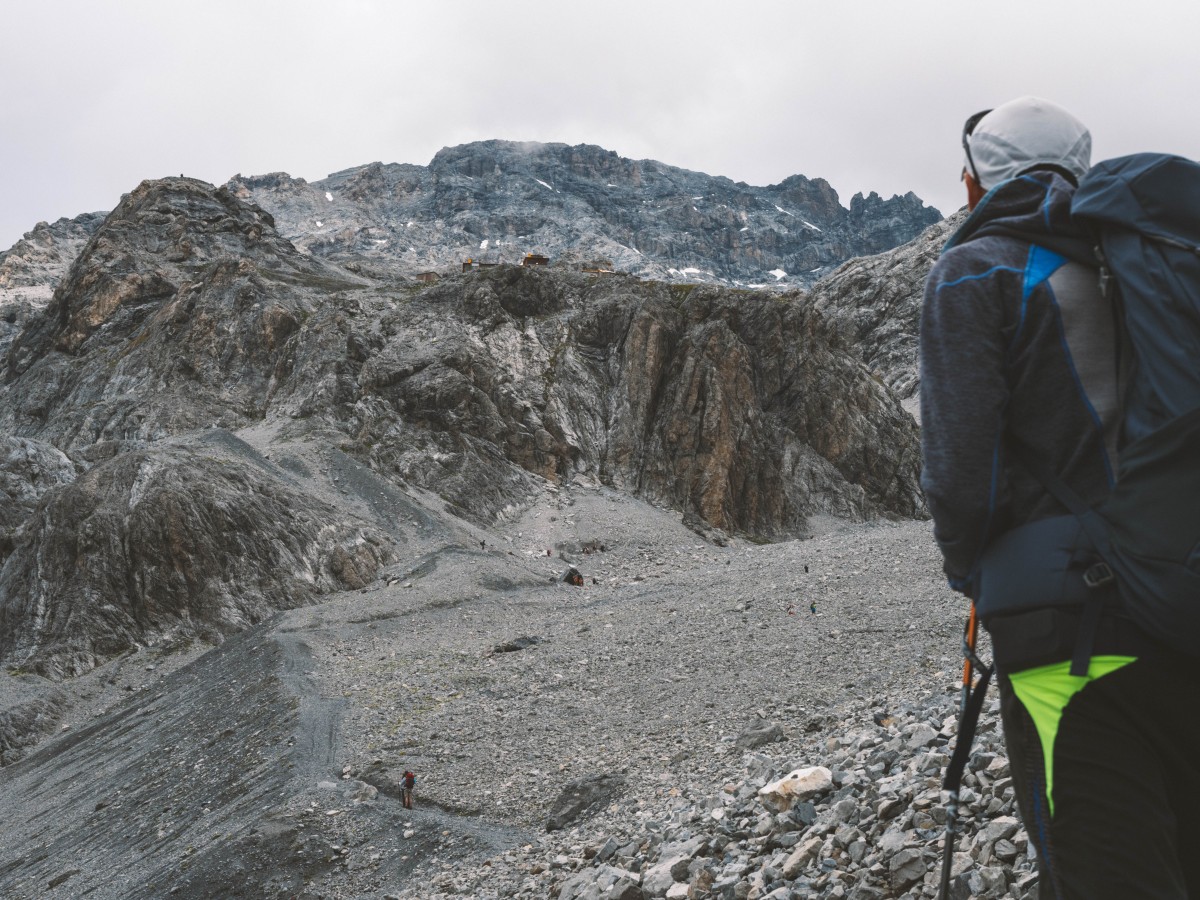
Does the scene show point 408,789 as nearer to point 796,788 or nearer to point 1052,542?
point 796,788

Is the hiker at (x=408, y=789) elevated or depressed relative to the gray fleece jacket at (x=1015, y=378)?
depressed

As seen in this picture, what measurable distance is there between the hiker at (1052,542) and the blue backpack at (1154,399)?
84mm

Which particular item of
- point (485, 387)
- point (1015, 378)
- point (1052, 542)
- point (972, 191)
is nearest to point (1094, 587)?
point (1052, 542)

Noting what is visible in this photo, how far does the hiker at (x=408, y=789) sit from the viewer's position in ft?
55.3

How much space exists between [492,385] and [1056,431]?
6901 cm

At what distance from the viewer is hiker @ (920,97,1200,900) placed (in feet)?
9.54

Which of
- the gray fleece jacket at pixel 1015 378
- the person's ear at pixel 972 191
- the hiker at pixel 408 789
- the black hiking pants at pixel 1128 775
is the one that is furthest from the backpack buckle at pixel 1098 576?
the hiker at pixel 408 789

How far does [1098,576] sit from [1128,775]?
66 centimetres

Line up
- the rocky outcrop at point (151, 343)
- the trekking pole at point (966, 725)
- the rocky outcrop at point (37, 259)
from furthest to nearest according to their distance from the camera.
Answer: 1. the rocky outcrop at point (37, 259)
2. the rocky outcrop at point (151, 343)
3. the trekking pole at point (966, 725)

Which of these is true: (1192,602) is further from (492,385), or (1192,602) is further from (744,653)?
(492,385)

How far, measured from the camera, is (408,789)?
55.9 ft

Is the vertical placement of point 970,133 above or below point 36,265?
below

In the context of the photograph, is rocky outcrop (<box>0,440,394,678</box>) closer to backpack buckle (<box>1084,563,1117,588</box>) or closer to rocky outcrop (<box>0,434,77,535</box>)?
rocky outcrop (<box>0,434,77,535</box>)

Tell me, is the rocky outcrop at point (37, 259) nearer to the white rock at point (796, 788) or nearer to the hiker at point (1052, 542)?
the white rock at point (796, 788)
